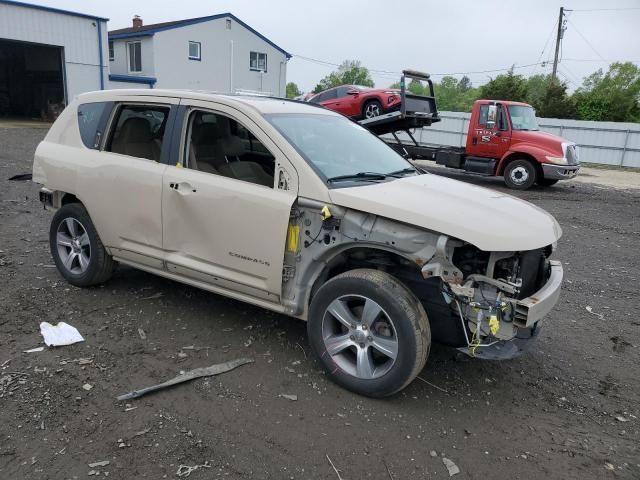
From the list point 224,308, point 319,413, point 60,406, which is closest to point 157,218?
point 224,308

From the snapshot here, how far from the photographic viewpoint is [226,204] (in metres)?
3.82

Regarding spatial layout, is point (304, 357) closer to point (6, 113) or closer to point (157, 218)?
point (157, 218)

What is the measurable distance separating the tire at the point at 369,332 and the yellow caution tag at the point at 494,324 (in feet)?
1.31

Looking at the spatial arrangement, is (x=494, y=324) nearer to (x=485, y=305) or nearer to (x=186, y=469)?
(x=485, y=305)

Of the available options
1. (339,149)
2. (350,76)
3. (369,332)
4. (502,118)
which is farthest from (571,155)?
(350,76)

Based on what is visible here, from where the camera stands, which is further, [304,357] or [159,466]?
[304,357]

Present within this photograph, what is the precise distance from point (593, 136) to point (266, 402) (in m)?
24.1

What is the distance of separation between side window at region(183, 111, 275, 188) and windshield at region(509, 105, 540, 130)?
11.2 metres

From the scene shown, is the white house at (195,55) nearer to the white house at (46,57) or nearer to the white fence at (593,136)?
the white house at (46,57)

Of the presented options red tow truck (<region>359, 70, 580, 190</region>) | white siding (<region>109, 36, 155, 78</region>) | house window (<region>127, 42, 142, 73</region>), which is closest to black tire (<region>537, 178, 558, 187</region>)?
red tow truck (<region>359, 70, 580, 190</region>)

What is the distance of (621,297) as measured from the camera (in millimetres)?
5660

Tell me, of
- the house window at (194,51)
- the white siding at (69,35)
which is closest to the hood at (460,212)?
the white siding at (69,35)

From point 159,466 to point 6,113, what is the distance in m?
37.9

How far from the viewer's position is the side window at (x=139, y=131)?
4.44 metres
